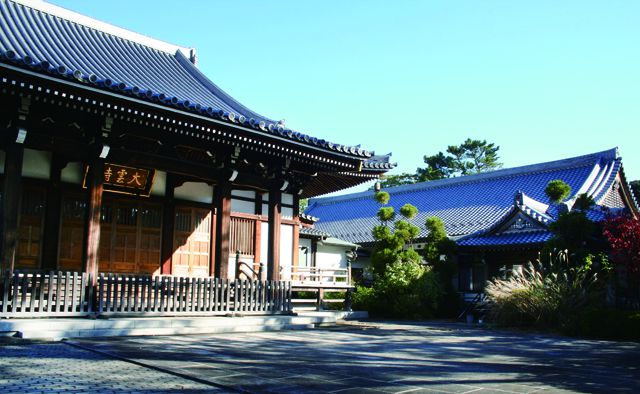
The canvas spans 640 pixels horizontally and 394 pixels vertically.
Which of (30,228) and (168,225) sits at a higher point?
(168,225)

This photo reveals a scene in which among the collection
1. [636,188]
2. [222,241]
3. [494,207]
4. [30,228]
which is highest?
[636,188]

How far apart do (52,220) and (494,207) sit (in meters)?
22.2

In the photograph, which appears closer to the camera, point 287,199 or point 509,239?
point 287,199

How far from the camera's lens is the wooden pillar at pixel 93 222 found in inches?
409

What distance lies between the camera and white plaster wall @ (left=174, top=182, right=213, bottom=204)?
47.2 ft

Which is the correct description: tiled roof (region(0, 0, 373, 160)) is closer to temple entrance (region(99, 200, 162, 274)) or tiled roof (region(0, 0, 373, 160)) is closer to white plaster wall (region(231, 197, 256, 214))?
white plaster wall (region(231, 197, 256, 214))

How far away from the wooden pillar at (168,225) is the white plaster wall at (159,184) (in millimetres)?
74

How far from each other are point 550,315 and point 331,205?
1047 inches

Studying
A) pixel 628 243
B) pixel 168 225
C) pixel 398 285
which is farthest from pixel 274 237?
pixel 628 243

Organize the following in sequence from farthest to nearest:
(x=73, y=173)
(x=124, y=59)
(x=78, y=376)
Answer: (x=124, y=59), (x=73, y=173), (x=78, y=376)

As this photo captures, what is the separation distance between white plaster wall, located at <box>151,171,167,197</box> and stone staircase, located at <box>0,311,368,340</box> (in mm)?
3858

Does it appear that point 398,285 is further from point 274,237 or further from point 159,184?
point 159,184

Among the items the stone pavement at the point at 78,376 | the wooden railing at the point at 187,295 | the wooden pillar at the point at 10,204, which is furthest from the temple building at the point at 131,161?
the stone pavement at the point at 78,376

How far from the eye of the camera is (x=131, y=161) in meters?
11.2
